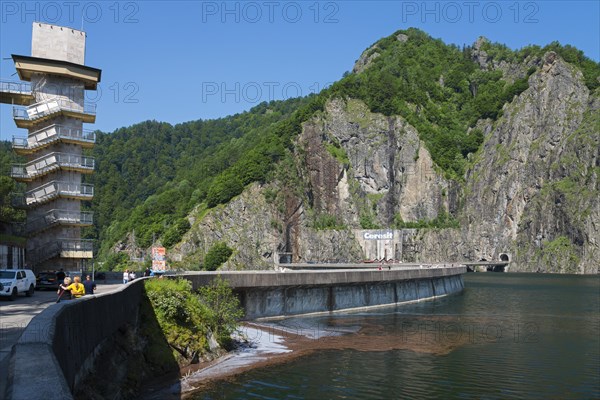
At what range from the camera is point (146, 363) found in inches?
890

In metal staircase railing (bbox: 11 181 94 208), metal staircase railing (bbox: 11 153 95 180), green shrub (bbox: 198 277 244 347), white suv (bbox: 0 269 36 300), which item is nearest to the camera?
green shrub (bbox: 198 277 244 347)

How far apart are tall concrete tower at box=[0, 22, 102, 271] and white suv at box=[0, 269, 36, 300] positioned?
1985 centimetres

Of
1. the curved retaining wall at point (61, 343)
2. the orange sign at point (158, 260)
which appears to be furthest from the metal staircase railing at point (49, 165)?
the curved retaining wall at point (61, 343)

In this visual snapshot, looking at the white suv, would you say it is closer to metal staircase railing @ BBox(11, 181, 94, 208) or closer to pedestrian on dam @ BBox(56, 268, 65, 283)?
pedestrian on dam @ BBox(56, 268, 65, 283)

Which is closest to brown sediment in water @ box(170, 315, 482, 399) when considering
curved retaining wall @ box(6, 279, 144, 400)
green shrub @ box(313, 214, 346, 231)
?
curved retaining wall @ box(6, 279, 144, 400)

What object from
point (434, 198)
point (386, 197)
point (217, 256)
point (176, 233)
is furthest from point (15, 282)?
point (434, 198)

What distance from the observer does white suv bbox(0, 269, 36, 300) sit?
29969 millimetres

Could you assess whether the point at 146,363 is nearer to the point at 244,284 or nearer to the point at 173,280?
the point at 173,280

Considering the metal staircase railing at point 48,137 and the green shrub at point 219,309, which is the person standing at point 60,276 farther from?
the metal staircase railing at point 48,137

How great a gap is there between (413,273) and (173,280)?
34.7 meters

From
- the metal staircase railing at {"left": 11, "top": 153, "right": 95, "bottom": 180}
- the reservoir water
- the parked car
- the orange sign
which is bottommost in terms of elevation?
the reservoir water

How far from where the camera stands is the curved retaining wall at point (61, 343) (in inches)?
305

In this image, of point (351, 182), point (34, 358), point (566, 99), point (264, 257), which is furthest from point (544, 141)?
point (34, 358)

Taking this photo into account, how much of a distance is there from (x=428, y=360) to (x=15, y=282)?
21057mm
